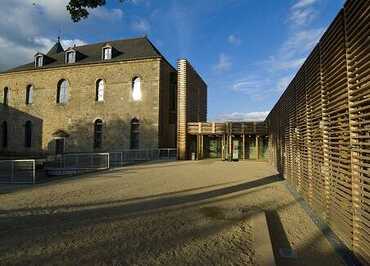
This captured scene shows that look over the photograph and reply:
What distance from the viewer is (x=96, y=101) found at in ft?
94.2

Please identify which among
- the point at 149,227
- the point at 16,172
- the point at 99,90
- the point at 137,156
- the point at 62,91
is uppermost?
the point at 62,91

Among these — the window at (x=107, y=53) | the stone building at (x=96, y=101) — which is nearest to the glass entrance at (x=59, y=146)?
the stone building at (x=96, y=101)

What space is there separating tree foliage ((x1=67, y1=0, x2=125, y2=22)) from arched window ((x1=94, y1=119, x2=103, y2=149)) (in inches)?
856

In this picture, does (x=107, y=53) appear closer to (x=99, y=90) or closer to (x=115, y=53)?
(x=115, y=53)

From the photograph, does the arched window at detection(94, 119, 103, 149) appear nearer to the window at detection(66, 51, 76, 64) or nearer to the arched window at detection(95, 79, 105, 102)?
the arched window at detection(95, 79, 105, 102)

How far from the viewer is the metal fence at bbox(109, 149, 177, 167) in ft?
62.7

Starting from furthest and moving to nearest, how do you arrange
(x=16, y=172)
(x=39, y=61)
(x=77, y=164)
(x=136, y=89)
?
1. (x=39, y=61)
2. (x=136, y=89)
3. (x=77, y=164)
4. (x=16, y=172)

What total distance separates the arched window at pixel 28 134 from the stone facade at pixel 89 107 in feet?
0.96

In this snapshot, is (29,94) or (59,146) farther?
(29,94)

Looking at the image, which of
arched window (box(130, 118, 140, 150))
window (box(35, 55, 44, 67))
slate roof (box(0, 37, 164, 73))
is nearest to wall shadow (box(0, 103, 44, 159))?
window (box(35, 55, 44, 67))

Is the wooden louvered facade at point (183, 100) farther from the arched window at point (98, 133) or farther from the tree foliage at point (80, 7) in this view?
the tree foliage at point (80, 7)

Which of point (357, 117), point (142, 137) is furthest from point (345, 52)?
point (142, 137)

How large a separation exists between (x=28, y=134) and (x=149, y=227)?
30699mm

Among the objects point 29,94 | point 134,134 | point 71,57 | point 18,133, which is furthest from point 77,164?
point 29,94
